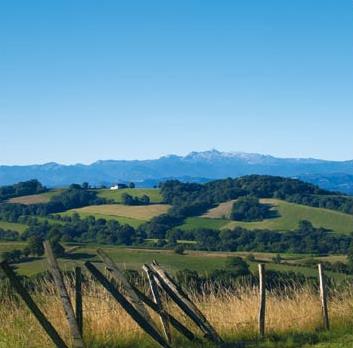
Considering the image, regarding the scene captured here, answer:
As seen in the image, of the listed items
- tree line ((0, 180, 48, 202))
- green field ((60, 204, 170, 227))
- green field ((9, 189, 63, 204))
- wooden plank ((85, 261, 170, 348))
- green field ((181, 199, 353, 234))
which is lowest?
green field ((181, 199, 353, 234))

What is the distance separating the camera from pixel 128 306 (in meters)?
9.91

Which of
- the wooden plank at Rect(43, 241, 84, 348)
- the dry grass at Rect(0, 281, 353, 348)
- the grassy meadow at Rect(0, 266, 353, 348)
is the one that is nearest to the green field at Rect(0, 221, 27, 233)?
the dry grass at Rect(0, 281, 353, 348)

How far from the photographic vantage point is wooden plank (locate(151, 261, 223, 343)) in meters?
11.0

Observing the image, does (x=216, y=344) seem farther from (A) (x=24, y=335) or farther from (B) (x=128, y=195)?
(B) (x=128, y=195)

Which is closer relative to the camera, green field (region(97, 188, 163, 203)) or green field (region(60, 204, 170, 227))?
green field (region(60, 204, 170, 227))

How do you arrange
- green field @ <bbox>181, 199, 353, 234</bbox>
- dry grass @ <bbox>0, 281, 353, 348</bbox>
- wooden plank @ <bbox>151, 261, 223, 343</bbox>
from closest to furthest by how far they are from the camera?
dry grass @ <bbox>0, 281, 353, 348</bbox>
wooden plank @ <bbox>151, 261, 223, 343</bbox>
green field @ <bbox>181, 199, 353, 234</bbox>

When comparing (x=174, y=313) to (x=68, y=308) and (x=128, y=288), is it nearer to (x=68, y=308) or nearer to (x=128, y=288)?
(x=128, y=288)

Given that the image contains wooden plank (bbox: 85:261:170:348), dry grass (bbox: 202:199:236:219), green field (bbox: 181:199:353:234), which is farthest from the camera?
dry grass (bbox: 202:199:236:219)

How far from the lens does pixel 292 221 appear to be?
438 feet

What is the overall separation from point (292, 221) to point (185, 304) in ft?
411

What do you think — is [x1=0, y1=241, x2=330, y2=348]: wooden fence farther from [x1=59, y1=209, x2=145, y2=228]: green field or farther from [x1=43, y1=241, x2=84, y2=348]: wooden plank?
[x1=59, y1=209, x2=145, y2=228]: green field

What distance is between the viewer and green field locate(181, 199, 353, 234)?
422 ft

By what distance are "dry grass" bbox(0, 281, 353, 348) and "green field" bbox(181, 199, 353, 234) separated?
112m

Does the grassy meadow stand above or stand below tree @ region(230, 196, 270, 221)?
above
